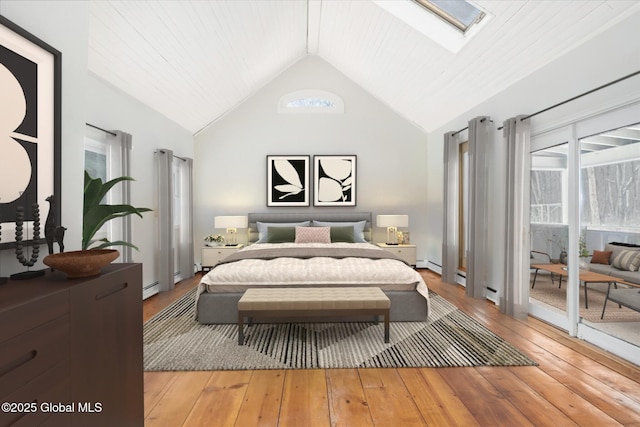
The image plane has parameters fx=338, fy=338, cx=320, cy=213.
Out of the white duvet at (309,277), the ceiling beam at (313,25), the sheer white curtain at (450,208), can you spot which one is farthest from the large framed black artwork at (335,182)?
the white duvet at (309,277)

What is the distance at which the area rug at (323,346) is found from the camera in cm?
249

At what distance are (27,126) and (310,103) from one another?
17.0 feet

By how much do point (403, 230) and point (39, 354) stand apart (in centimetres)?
568

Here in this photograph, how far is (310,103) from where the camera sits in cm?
616

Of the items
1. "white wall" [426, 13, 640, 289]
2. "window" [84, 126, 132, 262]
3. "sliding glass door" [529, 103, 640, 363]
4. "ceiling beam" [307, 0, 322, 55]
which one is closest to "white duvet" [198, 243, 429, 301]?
"window" [84, 126, 132, 262]

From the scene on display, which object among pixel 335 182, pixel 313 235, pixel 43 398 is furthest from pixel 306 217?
pixel 43 398

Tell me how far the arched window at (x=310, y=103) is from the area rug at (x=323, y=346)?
402 centimetres

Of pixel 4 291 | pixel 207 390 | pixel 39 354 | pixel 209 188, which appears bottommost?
pixel 207 390

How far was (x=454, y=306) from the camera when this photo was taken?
12.8 ft

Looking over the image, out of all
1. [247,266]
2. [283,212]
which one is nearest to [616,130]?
[247,266]

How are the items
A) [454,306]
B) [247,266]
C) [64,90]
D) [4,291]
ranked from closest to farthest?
[4,291] < [64,90] < [247,266] < [454,306]

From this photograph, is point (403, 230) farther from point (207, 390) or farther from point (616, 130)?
point (207, 390)

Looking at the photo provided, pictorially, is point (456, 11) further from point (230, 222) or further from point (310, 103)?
point (230, 222)

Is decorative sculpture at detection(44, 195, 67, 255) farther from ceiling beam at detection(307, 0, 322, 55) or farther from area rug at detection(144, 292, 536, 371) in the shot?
ceiling beam at detection(307, 0, 322, 55)
